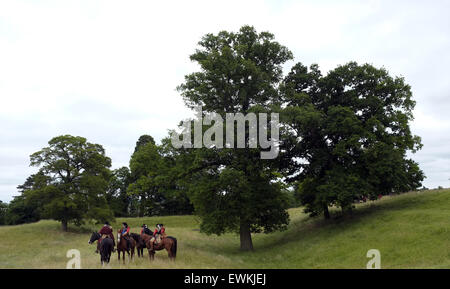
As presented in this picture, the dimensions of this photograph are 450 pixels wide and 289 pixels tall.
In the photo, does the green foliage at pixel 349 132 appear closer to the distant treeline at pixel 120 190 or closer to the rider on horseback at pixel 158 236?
the distant treeline at pixel 120 190

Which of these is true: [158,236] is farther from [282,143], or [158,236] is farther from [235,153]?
[282,143]

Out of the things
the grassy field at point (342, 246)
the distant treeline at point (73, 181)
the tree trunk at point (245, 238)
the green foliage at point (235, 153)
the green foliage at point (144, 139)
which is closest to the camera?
the grassy field at point (342, 246)

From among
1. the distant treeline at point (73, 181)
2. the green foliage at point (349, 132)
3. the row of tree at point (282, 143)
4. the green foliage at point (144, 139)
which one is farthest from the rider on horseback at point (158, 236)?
the green foliage at point (144, 139)

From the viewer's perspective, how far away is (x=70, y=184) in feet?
140

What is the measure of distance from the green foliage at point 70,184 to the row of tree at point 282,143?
1629cm

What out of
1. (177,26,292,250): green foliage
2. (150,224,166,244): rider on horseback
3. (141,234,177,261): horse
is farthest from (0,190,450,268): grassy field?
(177,26,292,250): green foliage

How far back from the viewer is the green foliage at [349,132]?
2653 centimetres

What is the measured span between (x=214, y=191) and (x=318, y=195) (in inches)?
342

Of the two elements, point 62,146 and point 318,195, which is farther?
point 62,146

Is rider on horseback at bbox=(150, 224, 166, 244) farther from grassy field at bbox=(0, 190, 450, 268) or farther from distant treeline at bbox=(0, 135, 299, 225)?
distant treeline at bbox=(0, 135, 299, 225)

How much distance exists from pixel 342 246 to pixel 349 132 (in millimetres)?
9667

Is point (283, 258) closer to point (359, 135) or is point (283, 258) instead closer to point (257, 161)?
point (257, 161)
